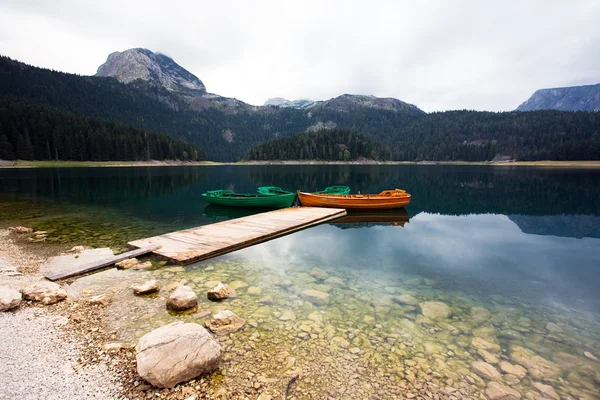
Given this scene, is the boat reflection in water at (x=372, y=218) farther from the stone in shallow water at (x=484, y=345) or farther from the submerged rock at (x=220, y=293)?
the stone in shallow water at (x=484, y=345)

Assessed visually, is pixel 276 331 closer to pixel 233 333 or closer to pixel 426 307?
pixel 233 333

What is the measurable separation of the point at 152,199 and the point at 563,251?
3908 cm

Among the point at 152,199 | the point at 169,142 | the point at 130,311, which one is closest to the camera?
the point at 130,311

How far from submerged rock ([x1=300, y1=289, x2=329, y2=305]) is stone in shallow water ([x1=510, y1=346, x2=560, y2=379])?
538 centimetres

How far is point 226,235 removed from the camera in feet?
57.5

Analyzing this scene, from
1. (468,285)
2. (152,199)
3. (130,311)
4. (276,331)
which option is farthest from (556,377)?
(152,199)

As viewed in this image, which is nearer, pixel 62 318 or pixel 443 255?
pixel 62 318

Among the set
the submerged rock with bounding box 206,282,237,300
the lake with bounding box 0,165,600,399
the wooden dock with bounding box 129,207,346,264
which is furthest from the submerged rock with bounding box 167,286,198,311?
the wooden dock with bounding box 129,207,346,264

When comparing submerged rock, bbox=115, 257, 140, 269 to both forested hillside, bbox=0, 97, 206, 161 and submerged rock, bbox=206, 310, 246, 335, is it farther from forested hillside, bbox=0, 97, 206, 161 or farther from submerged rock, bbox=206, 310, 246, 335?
forested hillside, bbox=0, 97, 206, 161

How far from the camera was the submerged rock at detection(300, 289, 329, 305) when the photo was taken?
9961 millimetres

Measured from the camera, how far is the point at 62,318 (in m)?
7.86

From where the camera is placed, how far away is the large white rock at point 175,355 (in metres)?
5.32

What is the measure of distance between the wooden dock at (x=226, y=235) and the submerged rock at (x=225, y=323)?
5.81m

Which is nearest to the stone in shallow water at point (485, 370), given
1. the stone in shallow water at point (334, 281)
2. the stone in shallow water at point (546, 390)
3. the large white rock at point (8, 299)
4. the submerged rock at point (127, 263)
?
the stone in shallow water at point (546, 390)
